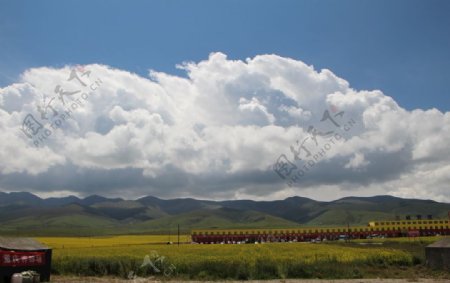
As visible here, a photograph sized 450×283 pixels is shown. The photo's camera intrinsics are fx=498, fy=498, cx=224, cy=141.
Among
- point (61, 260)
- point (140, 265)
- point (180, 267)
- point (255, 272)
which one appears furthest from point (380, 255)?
point (61, 260)

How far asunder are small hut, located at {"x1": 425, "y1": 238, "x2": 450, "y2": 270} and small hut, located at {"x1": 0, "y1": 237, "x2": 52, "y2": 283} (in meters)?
28.5

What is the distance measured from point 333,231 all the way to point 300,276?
69.7 m

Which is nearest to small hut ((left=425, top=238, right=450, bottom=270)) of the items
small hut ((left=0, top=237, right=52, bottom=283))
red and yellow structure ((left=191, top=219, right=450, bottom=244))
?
small hut ((left=0, top=237, right=52, bottom=283))

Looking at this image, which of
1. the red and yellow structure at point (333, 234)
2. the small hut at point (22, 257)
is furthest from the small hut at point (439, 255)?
the red and yellow structure at point (333, 234)

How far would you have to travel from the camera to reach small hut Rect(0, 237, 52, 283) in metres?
28.6

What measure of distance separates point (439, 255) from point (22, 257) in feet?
98.7

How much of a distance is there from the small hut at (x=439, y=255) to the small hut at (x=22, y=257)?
28.5 m

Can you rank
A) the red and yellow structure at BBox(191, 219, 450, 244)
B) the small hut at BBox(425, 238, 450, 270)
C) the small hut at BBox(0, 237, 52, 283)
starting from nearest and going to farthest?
the small hut at BBox(0, 237, 52, 283), the small hut at BBox(425, 238, 450, 270), the red and yellow structure at BBox(191, 219, 450, 244)

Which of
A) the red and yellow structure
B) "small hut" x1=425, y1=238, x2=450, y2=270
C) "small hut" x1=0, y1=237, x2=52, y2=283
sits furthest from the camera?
the red and yellow structure

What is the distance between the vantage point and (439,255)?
38562 millimetres

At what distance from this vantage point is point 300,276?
34812 millimetres

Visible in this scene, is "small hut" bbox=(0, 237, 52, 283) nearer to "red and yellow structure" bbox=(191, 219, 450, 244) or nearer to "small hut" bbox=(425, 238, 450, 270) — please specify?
"small hut" bbox=(425, 238, 450, 270)

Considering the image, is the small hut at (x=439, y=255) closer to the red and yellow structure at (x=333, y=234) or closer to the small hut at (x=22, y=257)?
the small hut at (x=22, y=257)

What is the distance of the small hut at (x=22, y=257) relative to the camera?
28.6 meters
